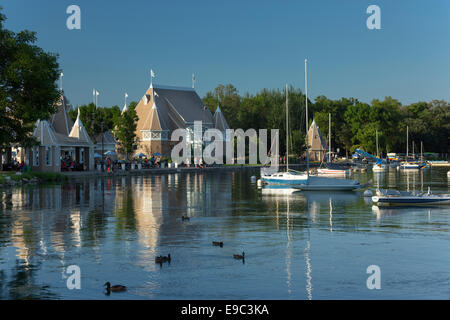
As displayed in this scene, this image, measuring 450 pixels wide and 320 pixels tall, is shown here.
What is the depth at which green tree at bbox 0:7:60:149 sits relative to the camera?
152ft

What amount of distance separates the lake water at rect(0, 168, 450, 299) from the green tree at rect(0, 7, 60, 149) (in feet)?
47.1

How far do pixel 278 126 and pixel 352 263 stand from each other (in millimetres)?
110262

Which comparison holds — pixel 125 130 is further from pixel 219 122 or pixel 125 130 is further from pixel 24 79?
pixel 24 79

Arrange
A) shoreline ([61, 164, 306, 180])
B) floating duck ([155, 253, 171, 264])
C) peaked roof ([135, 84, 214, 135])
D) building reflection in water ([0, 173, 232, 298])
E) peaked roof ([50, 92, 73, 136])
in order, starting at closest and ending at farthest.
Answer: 1. floating duck ([155, 253, 171, 264])
2. building reflection in water ([0, 173, 232, 298])
3. shoreline ([61, 164, 306, 180])
4. peaked roof ([50, 92, 73, 136])
5. peaked roof ([135, 84, 214, 135])

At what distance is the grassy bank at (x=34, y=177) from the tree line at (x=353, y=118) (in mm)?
83077

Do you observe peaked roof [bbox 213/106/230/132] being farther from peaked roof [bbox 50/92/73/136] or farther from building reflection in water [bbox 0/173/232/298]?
building reflection in water [bbox 0/173/232/298]

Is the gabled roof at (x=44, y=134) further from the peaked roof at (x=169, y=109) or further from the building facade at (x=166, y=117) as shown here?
the peaked roof at (x=169, y=109)

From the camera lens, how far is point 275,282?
1540cm

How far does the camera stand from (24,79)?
153ft

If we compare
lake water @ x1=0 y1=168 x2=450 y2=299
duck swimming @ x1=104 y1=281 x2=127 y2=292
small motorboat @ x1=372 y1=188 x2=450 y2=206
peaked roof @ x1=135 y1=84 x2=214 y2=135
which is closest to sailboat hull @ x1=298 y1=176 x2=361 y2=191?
lake water @ x1=0 y1=168 x2=450 y2=299

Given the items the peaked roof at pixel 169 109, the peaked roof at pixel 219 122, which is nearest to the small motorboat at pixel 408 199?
the peaked roof at pixel 169 109

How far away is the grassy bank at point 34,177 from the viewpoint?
175ft

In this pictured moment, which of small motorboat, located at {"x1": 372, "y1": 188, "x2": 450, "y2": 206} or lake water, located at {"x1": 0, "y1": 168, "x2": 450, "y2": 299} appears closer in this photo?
lake water, located at {"x1": 0, "y1": 168, "x2": 450, "y2": 299}
